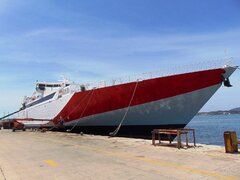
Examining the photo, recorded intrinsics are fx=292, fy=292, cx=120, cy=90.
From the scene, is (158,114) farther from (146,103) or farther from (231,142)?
(231,142)

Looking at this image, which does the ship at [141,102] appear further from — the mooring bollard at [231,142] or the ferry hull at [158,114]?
the mooring bollard at [231,142]

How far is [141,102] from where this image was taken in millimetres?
19703

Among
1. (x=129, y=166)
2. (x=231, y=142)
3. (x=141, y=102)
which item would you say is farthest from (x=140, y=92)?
(x=129, y=166)

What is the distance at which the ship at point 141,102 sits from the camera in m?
18.0

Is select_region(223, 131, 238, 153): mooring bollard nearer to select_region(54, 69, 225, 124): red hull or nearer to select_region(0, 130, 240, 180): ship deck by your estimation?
select_region(0, 130, 240, 180): ship deck

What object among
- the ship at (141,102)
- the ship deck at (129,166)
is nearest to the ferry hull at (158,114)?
the ship at (141,102)

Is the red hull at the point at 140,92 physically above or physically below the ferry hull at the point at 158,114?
above

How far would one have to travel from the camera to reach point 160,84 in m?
18.9

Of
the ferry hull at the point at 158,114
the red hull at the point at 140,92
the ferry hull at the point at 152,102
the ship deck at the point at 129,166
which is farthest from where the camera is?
the ferry hull at the point at 158,114

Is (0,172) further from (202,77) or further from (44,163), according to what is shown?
(202,77)

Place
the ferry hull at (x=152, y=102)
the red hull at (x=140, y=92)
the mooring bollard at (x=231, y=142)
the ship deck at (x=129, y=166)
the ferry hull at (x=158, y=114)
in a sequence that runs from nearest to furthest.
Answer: the ship deck at (x=129, y=166), the mooring bollard at (x=231, y=142), the red hull at (x=140, y=92), the ferry hull at (x=152, y=102), the ferry hull at (x=158, y=114)

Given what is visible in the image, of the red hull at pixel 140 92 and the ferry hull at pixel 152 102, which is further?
the ferry hull at pixel 152 102

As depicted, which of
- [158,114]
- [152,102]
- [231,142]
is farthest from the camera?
[158,114]

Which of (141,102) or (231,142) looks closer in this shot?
(231,142)
